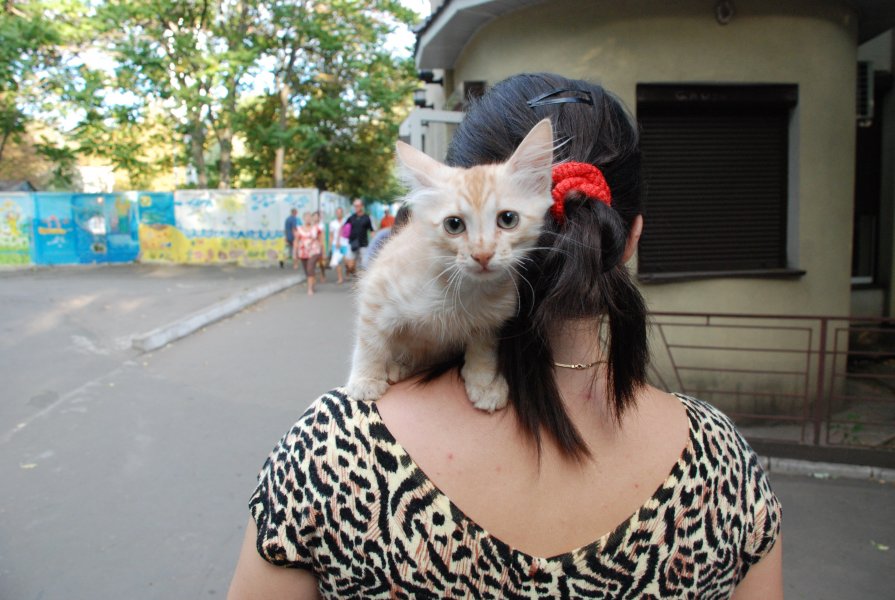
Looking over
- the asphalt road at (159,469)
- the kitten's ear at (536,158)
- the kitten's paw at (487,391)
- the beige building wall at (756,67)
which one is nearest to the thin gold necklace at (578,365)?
the kitten's paw at (487,391)

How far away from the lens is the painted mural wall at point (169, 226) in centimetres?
1900

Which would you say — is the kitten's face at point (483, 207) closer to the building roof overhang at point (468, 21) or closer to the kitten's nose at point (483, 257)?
the kitten's nose at point (483, 257)

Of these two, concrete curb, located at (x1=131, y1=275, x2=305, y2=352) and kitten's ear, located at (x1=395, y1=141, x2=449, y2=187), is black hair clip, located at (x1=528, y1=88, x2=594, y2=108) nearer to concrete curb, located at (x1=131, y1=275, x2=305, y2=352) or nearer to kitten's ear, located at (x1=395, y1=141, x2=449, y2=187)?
kitten's ear, located at (x1=395, y1=141, x2=449, y2=187)

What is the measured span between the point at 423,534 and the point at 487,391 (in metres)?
0.27

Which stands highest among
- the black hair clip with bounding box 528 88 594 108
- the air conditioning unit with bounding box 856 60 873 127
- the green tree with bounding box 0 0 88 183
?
the green tree with bounding box 0 0 88 183

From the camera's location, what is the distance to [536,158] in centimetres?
118

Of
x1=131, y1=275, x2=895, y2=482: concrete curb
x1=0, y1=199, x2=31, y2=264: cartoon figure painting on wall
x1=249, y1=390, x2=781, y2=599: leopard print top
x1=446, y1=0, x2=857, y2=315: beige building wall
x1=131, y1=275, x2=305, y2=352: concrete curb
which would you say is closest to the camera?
x1=249, y1=390, x2=781, y2=599: leopard print top

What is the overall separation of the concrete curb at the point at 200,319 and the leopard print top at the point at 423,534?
808cm

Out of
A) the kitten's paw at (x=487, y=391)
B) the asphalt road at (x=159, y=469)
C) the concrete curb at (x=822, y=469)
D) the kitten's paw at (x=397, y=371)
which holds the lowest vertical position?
the concrete curb at (x=822, y=469)

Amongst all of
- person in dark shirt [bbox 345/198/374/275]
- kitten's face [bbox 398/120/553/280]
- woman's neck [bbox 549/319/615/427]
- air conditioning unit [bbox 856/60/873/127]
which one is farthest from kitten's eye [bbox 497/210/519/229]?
person in dark shirt [bbox 345/198/374/275]

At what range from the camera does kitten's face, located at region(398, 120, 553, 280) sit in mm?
1247

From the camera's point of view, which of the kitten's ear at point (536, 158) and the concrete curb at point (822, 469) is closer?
the kitten's ear at point (536, 158)

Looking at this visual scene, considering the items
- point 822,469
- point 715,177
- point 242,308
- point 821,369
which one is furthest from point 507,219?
point 242,308

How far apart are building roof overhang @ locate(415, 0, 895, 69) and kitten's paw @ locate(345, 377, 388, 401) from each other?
6320mm
